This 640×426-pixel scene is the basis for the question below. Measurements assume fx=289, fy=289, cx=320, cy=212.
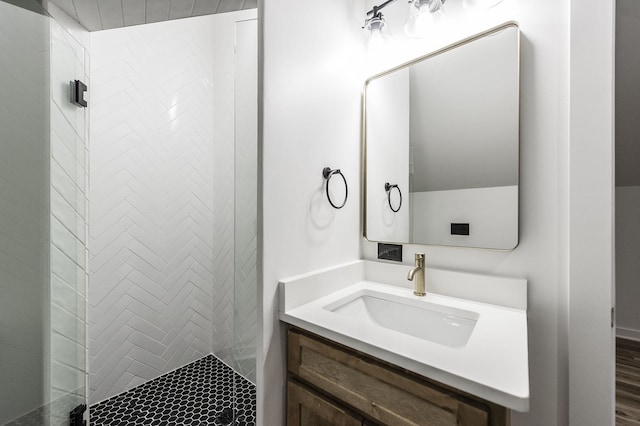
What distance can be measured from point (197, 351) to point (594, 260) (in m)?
2.38

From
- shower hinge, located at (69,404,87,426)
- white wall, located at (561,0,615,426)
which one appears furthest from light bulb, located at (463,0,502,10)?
shower hinge, located at (69,404,87,426)

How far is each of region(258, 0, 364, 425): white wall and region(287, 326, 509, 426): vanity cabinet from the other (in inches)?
4.2

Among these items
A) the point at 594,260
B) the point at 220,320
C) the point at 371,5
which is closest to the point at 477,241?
the point at 594,260

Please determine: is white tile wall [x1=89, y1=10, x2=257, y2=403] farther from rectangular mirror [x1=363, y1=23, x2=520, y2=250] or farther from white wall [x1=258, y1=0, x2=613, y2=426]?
rectangular mirror [x1=363, y1=23, x2=520, y2=250]

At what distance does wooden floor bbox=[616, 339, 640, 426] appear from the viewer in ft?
5.57

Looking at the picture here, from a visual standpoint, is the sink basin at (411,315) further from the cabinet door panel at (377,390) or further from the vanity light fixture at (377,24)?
the vanity light fixture at (377,24)

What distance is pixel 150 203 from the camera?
196 cm

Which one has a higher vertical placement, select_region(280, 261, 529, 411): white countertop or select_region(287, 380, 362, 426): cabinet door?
select_region(280, 261, 529, 411): white countertop

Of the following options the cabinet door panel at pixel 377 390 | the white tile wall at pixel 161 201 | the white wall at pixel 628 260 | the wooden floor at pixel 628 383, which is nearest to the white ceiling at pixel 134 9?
the white tile wall at pixel 161 201

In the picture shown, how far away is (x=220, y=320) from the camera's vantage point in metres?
2.19

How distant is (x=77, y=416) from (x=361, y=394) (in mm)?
1183

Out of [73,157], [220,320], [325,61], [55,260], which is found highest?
[325,61]

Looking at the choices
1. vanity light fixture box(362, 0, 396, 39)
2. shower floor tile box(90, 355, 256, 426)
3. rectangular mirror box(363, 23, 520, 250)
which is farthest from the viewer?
shower floor tile box(90, 355, 256, 426)

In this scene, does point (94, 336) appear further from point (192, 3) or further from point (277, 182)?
point (192, 3)
